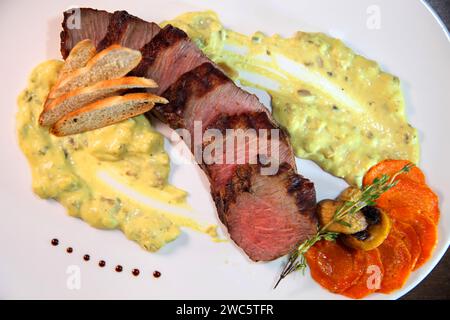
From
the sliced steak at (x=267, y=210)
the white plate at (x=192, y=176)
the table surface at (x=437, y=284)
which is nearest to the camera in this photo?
the sliced steak at (x=267, y=210)

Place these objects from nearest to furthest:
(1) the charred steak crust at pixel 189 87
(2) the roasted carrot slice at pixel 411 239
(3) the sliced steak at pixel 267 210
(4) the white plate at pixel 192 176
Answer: (3) the sliced steak at pixel 267 210 → (1) the charred steak crust at pixel 189 87 → (4) the white plate at pixel 192 176 → (2) the roasted carrot slice at pixel 411 239

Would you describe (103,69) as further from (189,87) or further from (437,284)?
(437,284)

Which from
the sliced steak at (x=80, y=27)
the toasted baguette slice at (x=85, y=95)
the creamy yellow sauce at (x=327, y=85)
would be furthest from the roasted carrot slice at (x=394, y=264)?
the sliced steak at (x=80, y=27)

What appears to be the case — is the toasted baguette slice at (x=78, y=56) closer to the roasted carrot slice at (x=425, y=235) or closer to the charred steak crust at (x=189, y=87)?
the charred steak crust at (x=189, y=87)

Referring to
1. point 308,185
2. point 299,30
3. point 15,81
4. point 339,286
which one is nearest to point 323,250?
point 339,286

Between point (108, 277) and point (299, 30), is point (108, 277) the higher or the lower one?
the lower one

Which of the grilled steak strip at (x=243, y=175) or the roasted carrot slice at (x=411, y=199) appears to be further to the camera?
the roasted carrot slice at (x=411, y=199)

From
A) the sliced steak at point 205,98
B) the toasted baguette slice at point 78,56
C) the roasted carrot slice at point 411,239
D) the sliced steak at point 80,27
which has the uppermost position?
the sliced steak at point 80,27
